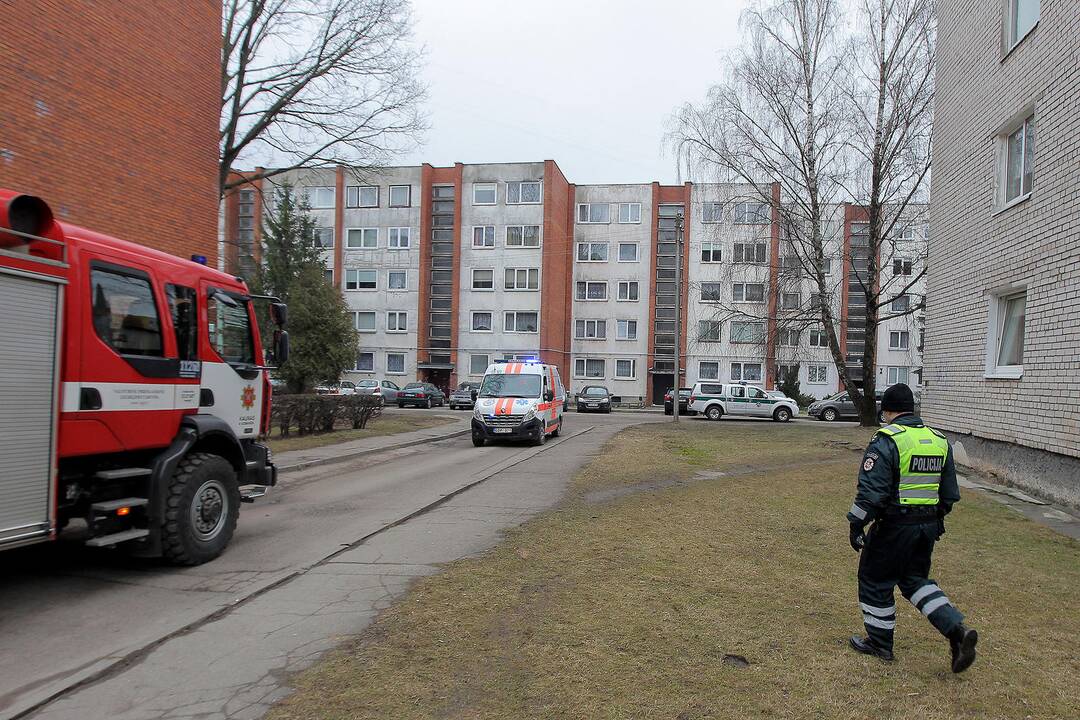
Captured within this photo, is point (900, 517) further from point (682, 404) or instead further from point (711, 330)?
point (682, 404)

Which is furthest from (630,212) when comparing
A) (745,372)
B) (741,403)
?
(741,403)

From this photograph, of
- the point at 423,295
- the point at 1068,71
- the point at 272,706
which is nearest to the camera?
the point at 272,706

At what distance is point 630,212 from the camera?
2028 inches

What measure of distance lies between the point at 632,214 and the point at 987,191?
1568 inches

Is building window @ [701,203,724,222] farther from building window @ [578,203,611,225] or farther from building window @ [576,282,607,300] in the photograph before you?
building window @ [578,203,611,225]

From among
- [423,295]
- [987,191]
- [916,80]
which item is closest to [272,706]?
[987,191]

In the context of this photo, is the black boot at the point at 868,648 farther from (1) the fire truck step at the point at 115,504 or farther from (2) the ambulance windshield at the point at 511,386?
(2) the ambulance windshield at the point at 511,386

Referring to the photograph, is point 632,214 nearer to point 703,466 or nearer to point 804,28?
point 804,28

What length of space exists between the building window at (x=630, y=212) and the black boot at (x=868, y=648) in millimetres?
48683

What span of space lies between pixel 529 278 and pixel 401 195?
11770 millimetres

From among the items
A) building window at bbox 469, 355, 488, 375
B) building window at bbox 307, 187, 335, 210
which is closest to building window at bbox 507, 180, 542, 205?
building window at bbox 469, 355, 488, 375

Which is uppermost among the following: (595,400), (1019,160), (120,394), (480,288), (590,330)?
(480,288)

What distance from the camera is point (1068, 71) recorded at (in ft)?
32.2

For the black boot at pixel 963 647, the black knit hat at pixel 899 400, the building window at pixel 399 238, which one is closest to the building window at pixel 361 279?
the building window at pixel 399 238
